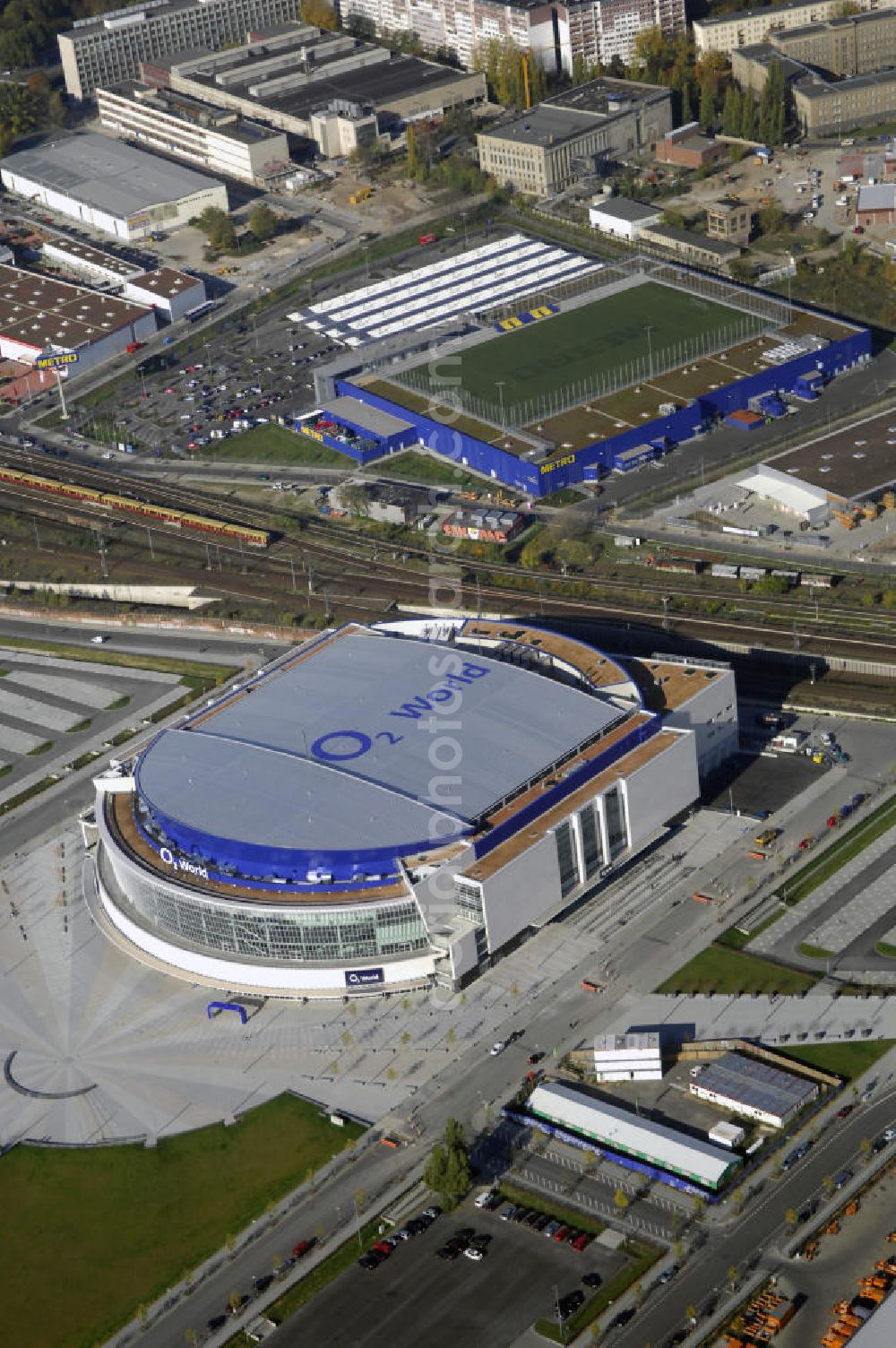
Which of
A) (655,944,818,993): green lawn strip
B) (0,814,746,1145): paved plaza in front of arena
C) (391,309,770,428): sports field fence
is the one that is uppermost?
(391,309,770,428): sports field fence

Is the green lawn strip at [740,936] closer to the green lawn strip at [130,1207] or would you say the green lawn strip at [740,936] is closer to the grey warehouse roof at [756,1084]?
the grey warehouse roof at [756,1084]

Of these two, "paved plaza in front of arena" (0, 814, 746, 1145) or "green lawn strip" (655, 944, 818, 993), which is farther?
"green lawn strip" (655, 944, 818, 993)

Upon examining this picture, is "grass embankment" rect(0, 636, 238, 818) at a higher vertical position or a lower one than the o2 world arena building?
lower

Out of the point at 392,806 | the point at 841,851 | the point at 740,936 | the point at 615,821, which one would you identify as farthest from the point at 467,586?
the point at 740,936

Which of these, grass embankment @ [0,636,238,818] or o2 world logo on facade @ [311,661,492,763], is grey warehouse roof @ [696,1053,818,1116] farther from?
grass embankment @ [0,636,238,818]

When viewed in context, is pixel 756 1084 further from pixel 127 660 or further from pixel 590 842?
pixel 127 660

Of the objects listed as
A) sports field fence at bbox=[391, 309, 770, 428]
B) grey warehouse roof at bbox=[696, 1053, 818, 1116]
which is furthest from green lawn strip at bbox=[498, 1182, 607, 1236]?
sports field fence at bbox=[391, 309, 770, 428]
